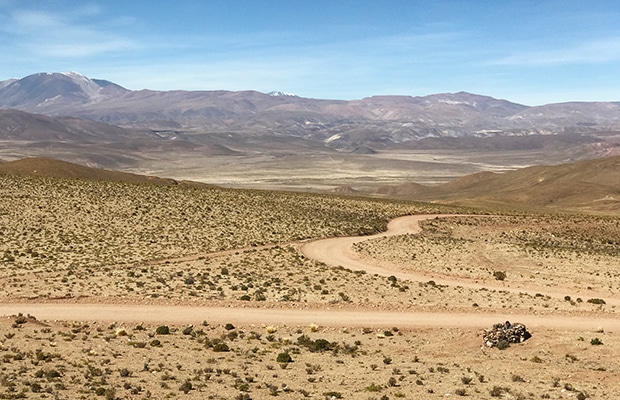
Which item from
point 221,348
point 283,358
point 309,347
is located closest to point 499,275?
point 309,347

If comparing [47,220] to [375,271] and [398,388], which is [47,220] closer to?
[375,271]

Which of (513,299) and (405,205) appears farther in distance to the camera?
(405,205)

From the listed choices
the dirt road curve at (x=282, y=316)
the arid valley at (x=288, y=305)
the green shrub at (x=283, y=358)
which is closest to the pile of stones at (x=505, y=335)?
the arid valley at (x=288, y=305)

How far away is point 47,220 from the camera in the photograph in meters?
64.9

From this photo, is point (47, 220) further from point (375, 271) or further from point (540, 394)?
point (540, 394)

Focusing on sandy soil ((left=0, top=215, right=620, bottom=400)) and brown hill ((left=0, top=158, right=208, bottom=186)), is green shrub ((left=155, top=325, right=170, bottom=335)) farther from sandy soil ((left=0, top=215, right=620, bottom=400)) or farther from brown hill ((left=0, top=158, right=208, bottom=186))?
brown hill ((left=0, top=158, right=208, bottom=186))

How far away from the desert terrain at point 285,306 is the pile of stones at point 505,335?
431mm

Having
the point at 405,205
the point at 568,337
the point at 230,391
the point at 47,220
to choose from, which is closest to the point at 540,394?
the point at 568,337

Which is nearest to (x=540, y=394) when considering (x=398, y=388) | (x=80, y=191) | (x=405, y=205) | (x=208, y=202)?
(x=398, y=388)

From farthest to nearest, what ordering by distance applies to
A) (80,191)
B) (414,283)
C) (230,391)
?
(80,191), (414,283), (230,391)

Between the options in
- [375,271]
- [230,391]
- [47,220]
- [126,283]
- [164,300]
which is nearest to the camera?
[230,391]

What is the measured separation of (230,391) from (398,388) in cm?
622

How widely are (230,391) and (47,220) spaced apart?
5083 centimetres

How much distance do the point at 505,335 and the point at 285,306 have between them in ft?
42.9
